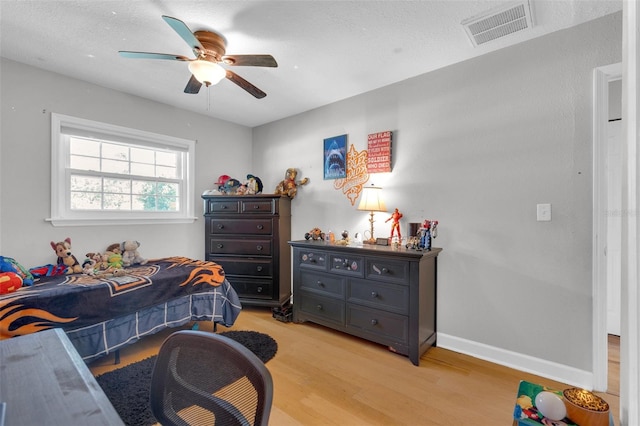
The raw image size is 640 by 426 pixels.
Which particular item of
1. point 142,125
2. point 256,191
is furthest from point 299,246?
point 142,125

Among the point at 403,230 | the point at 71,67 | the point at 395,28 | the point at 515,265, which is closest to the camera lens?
the point at 395,28

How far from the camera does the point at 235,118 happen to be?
385cm

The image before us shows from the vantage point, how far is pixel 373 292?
2447mm

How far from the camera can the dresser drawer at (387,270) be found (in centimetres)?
228

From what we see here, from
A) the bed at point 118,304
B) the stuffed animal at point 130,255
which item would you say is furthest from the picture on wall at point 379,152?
the stuffed animal at point 130,255

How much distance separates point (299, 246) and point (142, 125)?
7.31 ft

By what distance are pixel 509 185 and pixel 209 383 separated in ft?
7.80

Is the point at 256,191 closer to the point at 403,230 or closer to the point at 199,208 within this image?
the point at 199,208

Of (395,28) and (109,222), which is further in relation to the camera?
(109,222)

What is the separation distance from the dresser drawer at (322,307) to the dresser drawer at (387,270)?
1.49 ft

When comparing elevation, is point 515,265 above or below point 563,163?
below

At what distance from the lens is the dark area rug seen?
63.7 inches

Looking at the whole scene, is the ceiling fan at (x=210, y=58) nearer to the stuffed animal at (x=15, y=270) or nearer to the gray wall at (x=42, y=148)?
the gray wall at (x=42, y=148)

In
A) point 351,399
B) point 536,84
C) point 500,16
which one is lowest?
point 351,399
